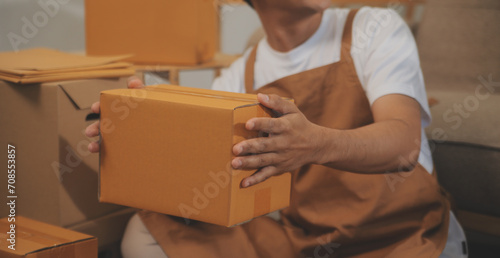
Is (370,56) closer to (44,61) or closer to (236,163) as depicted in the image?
(236,163)

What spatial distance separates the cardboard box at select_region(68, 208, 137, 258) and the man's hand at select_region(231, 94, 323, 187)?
23.0 inches

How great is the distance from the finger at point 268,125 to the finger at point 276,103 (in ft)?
0.08

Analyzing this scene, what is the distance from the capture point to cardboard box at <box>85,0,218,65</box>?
1565 millimetres

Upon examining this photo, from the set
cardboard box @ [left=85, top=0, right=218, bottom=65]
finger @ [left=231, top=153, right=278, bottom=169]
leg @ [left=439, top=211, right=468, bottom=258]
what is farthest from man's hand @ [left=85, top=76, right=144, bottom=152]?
leg @ [left=439, top=211, right=468, bottom=258]

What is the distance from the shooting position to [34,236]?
100 cm

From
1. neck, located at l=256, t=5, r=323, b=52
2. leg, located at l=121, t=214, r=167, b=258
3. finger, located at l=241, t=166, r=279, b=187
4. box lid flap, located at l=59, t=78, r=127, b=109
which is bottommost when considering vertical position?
leg, located at l=121, t=214, r=167, b=258

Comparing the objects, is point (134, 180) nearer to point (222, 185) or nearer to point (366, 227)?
point (222, 185)

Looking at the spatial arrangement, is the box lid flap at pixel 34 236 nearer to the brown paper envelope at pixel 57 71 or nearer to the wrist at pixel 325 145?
the brown paper envelope at pixel 57 71

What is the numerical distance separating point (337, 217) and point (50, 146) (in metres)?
0.61

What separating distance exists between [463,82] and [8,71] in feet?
4.01

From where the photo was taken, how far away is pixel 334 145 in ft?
2.84
